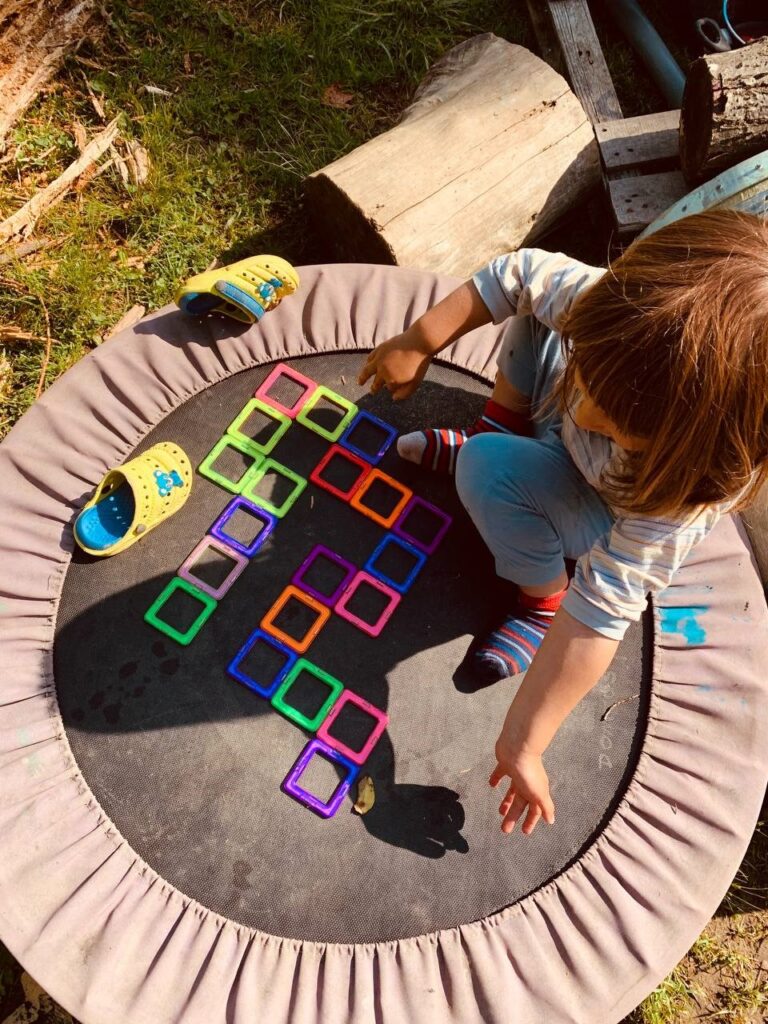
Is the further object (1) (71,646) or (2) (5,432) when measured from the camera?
(2) (5,432)

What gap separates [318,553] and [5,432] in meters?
0.72

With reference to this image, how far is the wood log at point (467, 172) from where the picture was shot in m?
1.64

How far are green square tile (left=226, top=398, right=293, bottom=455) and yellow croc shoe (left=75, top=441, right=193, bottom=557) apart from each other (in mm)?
119

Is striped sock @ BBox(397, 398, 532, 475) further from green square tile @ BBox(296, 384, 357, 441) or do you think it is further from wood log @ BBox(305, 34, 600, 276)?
wood log @ BBox(305, 34, 600, 276)

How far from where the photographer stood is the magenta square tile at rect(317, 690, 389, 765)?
1.33 meters

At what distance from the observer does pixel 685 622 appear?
4.71 ft

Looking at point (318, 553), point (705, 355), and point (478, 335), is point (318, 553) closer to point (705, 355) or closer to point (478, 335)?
point (478, 335)

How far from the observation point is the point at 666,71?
206 cm

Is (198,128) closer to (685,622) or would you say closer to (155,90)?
(155,90)

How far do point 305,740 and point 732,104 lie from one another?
1.41 meters

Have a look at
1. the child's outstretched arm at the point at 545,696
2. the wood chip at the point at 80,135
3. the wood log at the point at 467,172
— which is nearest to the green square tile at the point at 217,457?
the wood log at the point at 467,172

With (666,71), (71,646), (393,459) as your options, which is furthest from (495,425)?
(666,71)

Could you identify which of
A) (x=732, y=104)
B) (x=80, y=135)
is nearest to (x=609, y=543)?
(x=732, y=104)

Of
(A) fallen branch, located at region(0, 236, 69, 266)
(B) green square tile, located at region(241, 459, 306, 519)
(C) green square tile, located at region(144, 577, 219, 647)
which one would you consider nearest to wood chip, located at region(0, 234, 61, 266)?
(A) fallen branch, located at region(0, 236, 69, 266)
